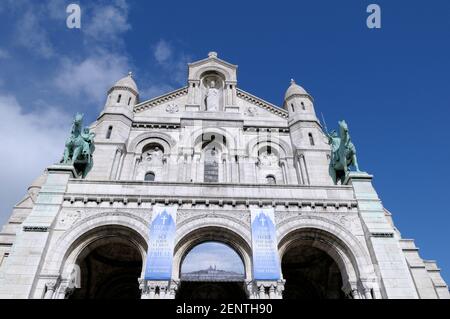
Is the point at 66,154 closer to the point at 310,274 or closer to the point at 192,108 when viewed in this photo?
the point at 192,108

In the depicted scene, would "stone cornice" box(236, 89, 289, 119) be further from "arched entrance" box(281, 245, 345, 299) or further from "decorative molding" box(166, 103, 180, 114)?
"arched entrance" box(281, 245, 345, 299)

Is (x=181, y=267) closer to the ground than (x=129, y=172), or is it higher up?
closer to the ground

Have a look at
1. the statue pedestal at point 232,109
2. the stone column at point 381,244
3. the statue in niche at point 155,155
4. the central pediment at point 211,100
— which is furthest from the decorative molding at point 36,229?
the statue pedestal at point 232,109

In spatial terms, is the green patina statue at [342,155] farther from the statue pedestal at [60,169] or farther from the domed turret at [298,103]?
the statue pedestal at [60,169]

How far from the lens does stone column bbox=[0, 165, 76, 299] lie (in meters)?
12.8

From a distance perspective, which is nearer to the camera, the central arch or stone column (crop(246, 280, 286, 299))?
stone column (crop(246, 280, 286, 299))

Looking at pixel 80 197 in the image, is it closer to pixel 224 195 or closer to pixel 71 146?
pixel 71 146

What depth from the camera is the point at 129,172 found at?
81.7 ft

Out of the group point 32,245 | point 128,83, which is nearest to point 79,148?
point 32,245

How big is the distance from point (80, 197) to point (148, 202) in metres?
3.15

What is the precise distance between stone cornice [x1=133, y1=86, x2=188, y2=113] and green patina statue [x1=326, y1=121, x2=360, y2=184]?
52.3 ft

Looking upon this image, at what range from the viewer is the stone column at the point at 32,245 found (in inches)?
504

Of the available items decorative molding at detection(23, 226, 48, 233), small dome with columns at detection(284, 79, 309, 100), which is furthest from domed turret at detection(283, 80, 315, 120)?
decorative molding at detection(23, 226, 48, 233)
